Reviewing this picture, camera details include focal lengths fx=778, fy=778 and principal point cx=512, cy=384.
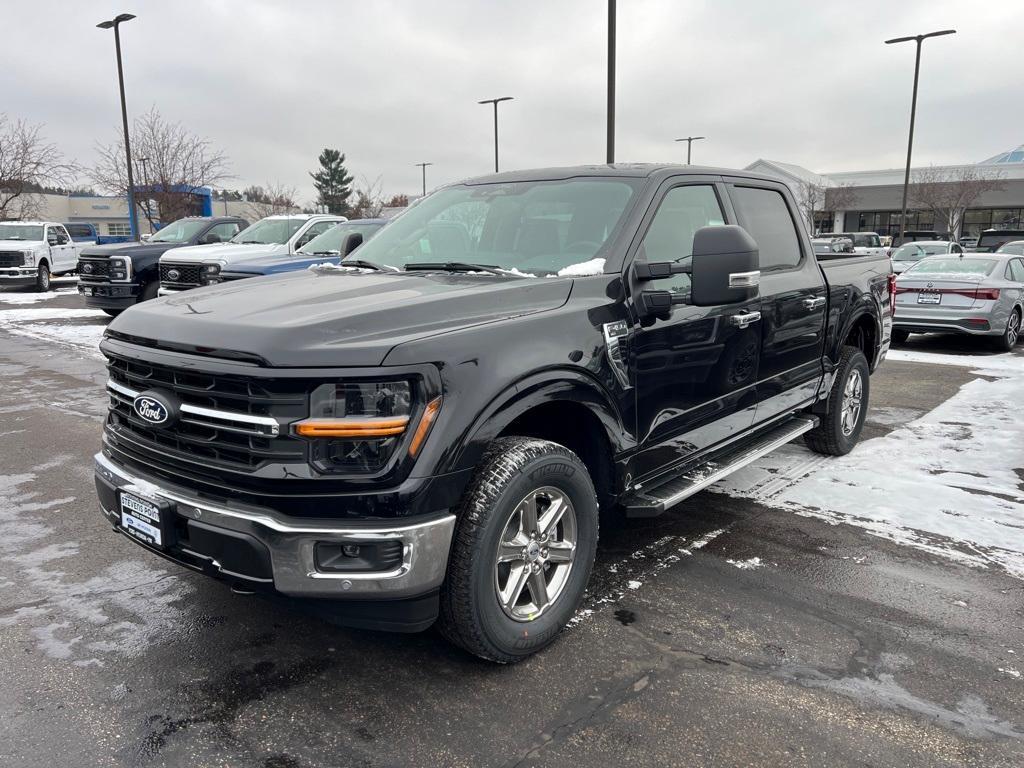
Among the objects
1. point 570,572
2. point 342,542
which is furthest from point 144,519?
point 570,572

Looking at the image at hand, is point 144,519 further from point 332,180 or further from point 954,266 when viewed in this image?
point 332,180

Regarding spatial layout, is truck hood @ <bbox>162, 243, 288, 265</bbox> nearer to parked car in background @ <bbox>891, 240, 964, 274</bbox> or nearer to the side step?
the side step

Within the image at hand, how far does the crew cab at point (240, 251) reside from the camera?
453 inches

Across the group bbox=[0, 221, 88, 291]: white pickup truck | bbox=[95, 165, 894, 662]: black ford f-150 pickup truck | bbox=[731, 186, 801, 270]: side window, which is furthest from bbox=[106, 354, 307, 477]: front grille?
bbox=[0, 221, 88, 291]: white pickup truck

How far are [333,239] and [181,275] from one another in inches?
102

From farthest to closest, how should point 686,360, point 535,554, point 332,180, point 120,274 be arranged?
point 332,180, point 120,274, point 686,360, point 535,554

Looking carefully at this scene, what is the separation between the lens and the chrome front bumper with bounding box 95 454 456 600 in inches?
97.0

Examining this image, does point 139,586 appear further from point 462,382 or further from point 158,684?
point 462,382

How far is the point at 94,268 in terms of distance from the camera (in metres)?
13.3

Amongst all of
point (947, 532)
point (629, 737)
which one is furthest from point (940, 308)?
point (629, 737)

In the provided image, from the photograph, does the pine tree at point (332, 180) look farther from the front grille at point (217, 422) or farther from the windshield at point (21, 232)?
the front grille at point (217, 422)

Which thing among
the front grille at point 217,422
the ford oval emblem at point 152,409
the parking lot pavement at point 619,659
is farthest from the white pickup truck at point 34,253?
the ford oval emblem at point 152,409

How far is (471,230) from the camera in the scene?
402 centimetres

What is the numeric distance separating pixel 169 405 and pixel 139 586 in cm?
136
